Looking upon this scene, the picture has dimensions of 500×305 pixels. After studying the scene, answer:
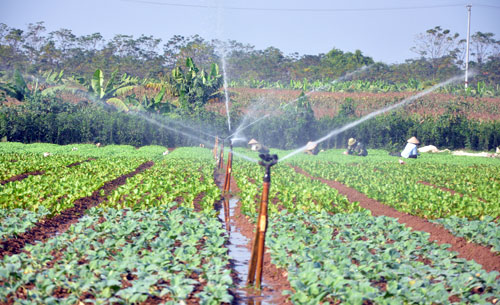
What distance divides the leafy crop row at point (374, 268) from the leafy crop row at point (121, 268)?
2.67 ft

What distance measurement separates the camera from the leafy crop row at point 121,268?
5109 mm

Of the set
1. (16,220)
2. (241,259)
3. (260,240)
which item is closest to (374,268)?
(260,240)

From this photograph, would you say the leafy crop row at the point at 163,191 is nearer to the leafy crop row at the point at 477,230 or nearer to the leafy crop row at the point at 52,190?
the leafy crop row at the point at 52,190

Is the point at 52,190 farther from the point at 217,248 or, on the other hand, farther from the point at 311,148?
the point at 311,148

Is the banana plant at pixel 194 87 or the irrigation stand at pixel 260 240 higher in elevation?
the banana plant at pixel 194 87

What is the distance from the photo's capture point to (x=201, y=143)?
32094 millimetres

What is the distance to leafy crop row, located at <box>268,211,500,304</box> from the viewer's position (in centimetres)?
526

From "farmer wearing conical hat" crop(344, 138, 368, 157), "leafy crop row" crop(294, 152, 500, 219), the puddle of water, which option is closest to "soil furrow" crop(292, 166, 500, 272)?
"leafy crop row" crop(294, 152, 500, 219)

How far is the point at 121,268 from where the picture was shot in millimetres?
5617

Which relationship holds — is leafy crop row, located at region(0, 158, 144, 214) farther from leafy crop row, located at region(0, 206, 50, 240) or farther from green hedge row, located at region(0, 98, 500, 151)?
green hedge row, located at region(0, 98, 500, 151)

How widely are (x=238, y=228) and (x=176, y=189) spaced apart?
2785mm

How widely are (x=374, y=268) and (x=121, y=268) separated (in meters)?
2.75

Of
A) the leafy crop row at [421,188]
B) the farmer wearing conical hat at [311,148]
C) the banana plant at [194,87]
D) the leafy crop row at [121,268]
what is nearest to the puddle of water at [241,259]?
the leafy crop row at [121,268]

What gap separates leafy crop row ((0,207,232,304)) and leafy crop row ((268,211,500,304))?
2.67 ft
